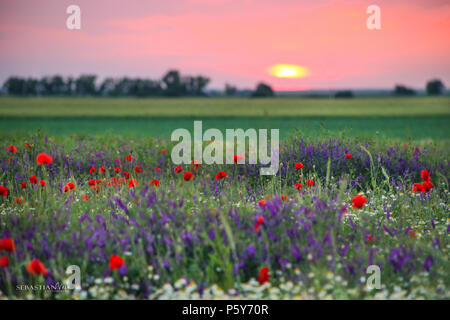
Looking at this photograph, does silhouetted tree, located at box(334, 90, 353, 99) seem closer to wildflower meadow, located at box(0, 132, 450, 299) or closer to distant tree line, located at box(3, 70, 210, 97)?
distant tree line, located at box(3, 70, 210, 97)

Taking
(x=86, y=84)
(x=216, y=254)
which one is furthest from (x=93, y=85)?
(x=216, y=254)

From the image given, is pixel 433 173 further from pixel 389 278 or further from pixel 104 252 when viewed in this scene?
pixel 104 252

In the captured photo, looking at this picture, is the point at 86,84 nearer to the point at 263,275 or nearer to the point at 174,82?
the point at 174,82

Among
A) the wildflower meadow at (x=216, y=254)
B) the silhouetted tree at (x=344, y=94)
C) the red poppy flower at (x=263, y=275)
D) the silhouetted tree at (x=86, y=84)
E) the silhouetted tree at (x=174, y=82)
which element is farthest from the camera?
the silhouetted tree at (x=344, y=94)

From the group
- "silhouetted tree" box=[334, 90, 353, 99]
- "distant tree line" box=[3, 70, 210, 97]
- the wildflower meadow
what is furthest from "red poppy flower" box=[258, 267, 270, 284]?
"silhouetted tree" box=[334, 90, 353, 99]

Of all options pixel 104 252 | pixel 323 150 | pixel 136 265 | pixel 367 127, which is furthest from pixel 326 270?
pixel 367 127

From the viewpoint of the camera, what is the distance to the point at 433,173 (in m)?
7.21

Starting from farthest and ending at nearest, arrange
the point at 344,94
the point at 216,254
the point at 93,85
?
the point at 344,94, the point at 93,85, the point at 216,254

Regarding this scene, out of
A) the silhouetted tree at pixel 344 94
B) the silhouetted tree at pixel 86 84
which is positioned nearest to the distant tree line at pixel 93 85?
the silhouetted tree at pixel 86 84

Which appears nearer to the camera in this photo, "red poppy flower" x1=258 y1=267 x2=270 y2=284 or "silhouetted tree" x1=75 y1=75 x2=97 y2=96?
"red poppy flower" x1=258 y1=267 x2=270 y2=284

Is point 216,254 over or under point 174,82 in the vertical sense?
under

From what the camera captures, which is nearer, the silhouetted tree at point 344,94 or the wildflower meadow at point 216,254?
the wildflower meadow at point 216,254

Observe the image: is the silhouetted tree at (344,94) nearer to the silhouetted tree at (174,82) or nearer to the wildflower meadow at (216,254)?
the silhouetted tree at (174,82)

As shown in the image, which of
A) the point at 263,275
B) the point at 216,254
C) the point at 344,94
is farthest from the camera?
the point at 344,94
